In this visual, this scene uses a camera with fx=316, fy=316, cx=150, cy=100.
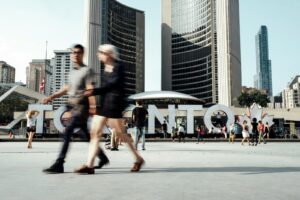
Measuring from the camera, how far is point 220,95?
94.2m

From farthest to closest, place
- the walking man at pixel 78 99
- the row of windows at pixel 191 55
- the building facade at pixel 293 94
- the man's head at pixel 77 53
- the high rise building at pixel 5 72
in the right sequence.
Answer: the building facade at pixel 293 94, the high rise building at pixel 5 72, the row of windows at pixel 191 55, the man's head at pixel 77 53, the walking man at pixel 78 99

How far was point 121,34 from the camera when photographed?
120 metres

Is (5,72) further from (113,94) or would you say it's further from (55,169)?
(113,94)

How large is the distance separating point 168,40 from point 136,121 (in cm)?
12363

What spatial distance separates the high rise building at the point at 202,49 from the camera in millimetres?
96375

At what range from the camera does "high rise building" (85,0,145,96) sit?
99438 mm

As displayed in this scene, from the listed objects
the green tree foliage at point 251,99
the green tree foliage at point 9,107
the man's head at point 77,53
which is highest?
the green tree foliage at point 251,99

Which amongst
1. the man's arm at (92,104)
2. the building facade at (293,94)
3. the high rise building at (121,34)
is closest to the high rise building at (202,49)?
the high rise building at (121,34)

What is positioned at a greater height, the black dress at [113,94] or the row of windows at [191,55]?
the row of windows at [191,55]

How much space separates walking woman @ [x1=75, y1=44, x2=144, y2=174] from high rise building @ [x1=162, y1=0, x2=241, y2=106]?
90112 millimetres

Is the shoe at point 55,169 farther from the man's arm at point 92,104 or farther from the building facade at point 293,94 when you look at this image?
the building facade at point 293,94

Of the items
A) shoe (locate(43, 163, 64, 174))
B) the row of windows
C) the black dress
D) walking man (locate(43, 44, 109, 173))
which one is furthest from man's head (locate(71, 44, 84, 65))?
the row of windows

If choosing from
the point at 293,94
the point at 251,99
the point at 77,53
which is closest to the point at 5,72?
the point at 251,99

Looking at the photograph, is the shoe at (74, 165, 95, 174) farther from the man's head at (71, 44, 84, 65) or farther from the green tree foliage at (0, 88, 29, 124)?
the green tree foliage at (0, 88, 29, 124)
